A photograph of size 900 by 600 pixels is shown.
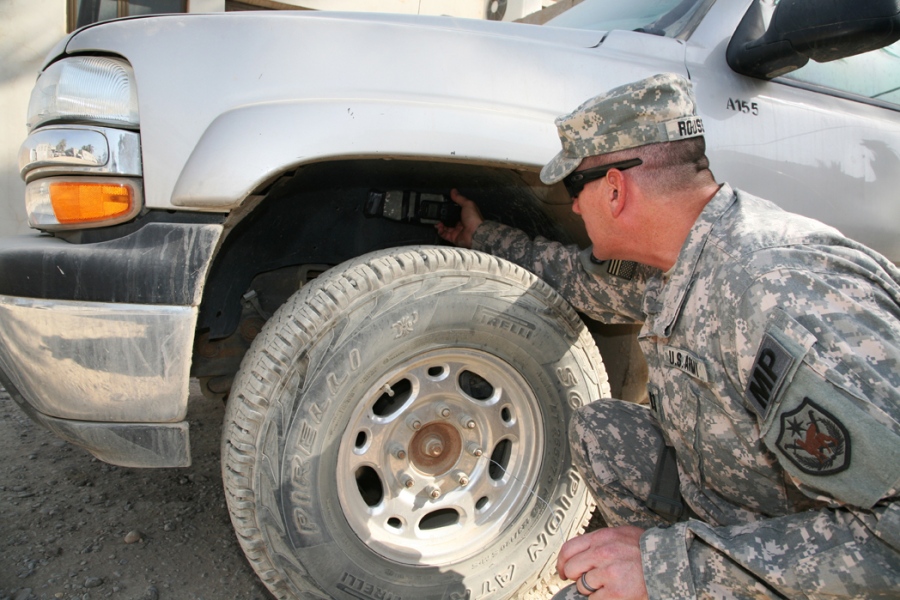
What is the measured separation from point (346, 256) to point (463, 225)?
376 mm

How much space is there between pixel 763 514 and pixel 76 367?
1473mm

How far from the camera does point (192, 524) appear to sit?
7.08 ft

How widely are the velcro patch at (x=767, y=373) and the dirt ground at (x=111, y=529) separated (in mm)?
1412

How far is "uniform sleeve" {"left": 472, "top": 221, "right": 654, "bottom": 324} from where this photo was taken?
6.02 ft

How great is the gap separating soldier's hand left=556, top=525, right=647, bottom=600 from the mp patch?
348 mm

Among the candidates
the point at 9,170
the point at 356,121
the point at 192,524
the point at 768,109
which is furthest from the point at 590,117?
the point at 9,170

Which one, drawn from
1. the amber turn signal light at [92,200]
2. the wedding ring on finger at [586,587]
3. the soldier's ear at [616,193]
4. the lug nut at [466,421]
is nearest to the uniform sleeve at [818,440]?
the wedding ring on finger at [586,587]

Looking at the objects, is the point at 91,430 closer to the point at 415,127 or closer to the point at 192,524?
the point at 192,524

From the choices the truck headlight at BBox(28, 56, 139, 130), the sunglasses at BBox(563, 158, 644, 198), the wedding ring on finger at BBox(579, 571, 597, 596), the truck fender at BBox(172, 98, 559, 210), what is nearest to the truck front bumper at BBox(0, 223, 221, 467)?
the truck fender at BBox(172, 98, 559, 210)

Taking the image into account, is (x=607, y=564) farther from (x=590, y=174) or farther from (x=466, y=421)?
(x=590, y=174)

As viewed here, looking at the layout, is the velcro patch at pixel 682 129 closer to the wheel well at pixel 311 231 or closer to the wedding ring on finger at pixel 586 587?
the wheel well at pixel 311 231

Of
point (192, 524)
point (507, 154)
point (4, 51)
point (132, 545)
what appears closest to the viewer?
point (507, 154)

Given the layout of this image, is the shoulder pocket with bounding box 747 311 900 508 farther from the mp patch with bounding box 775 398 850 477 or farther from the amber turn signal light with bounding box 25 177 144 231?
the amber turn signal light with bounding box 25 177 144 231

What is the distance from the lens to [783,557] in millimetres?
1114
